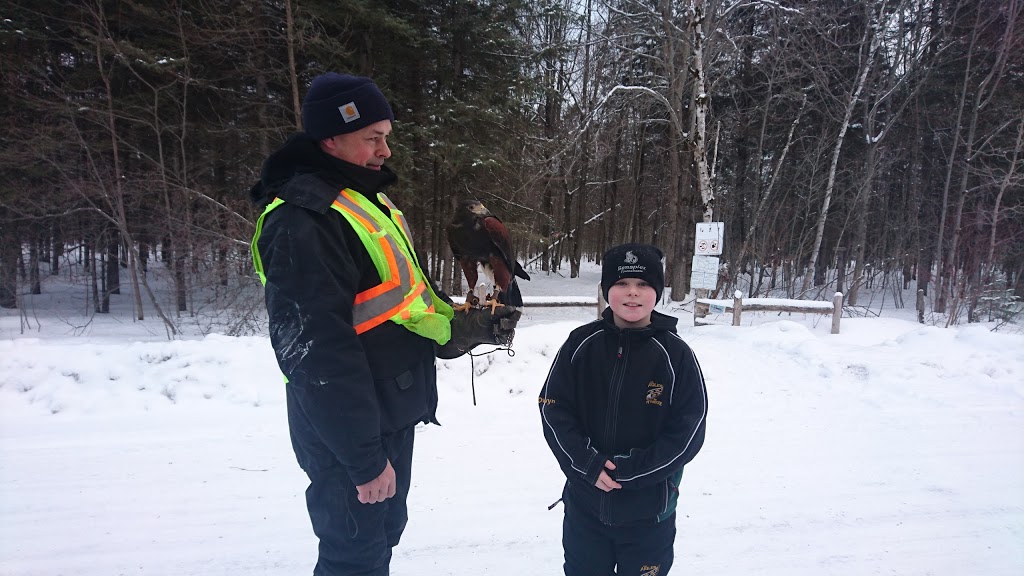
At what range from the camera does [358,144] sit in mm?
1533

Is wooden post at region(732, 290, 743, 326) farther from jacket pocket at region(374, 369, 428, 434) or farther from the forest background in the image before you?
jacket pocket at region(374, 369, 428, 434)

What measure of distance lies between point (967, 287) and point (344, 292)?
1209cm

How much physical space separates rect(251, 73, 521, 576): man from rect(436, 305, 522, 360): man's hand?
6.5 inches

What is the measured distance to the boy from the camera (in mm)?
1675

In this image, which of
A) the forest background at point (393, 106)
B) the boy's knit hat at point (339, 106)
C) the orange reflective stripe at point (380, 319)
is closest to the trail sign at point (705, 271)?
the forest background at point (393, 106)

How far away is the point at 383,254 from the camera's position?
1486 mm

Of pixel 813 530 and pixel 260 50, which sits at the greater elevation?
pixel 260 50

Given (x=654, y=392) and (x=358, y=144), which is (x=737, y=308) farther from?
(x=358, y=144)

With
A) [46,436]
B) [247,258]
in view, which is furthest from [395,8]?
[46,436]

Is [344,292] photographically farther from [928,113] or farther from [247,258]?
[928,113]

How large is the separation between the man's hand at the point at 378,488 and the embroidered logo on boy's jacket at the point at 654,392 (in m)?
0.91

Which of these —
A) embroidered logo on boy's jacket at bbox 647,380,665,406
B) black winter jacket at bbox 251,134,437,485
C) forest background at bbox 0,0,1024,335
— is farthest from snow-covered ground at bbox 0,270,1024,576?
forest background at bbox 0,0,1024,335

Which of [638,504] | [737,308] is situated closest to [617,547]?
[638,504]

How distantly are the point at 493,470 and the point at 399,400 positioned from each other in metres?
1.93
